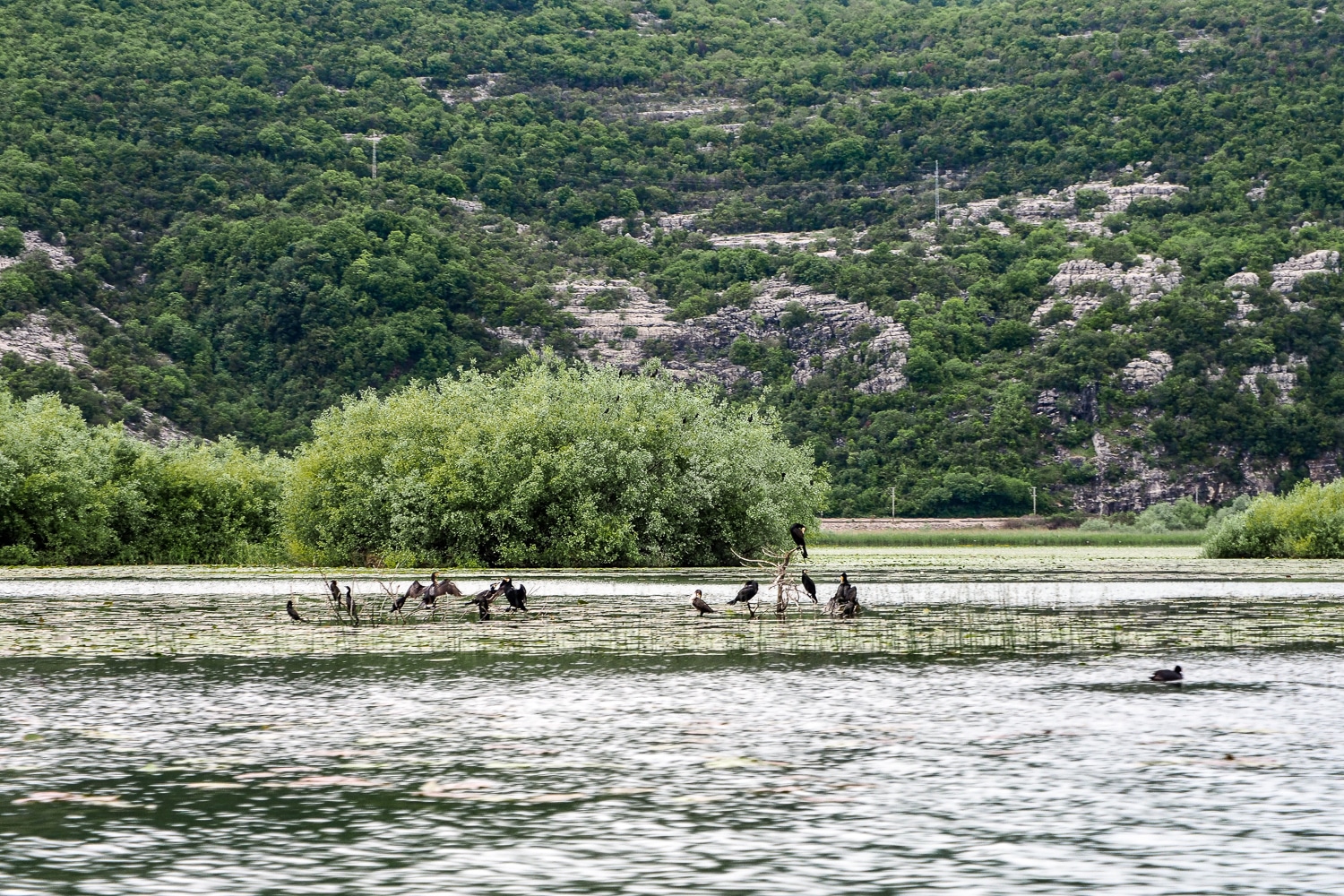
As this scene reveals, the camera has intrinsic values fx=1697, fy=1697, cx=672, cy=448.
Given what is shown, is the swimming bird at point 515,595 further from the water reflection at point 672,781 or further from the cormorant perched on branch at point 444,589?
the water reflection at point 672,781

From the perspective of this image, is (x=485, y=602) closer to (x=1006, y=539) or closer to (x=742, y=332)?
(x=1006, y=539)

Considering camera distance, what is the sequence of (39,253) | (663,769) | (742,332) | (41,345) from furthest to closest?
(742,332)
(39,253)
(41,345)
(663,769)

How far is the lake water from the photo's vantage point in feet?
39.3

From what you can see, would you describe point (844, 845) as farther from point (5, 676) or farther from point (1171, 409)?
point (1171, 409)

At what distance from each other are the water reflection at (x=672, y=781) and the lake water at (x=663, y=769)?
5 cm

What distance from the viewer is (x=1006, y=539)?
106 metres

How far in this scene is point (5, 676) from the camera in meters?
23.2

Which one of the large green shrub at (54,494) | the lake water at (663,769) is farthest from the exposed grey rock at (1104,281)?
the lake water at (663,769)

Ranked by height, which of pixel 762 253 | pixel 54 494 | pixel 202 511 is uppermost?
pixel 762 253

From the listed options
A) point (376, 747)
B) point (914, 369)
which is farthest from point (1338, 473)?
point (376, 747)

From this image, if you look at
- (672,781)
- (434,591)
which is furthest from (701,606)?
(672,781)

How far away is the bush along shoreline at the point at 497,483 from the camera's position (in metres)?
57.5

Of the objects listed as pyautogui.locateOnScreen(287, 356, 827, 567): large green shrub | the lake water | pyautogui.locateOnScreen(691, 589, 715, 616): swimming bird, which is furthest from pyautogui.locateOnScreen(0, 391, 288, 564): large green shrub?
the lake water

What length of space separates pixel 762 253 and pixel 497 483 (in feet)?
401
